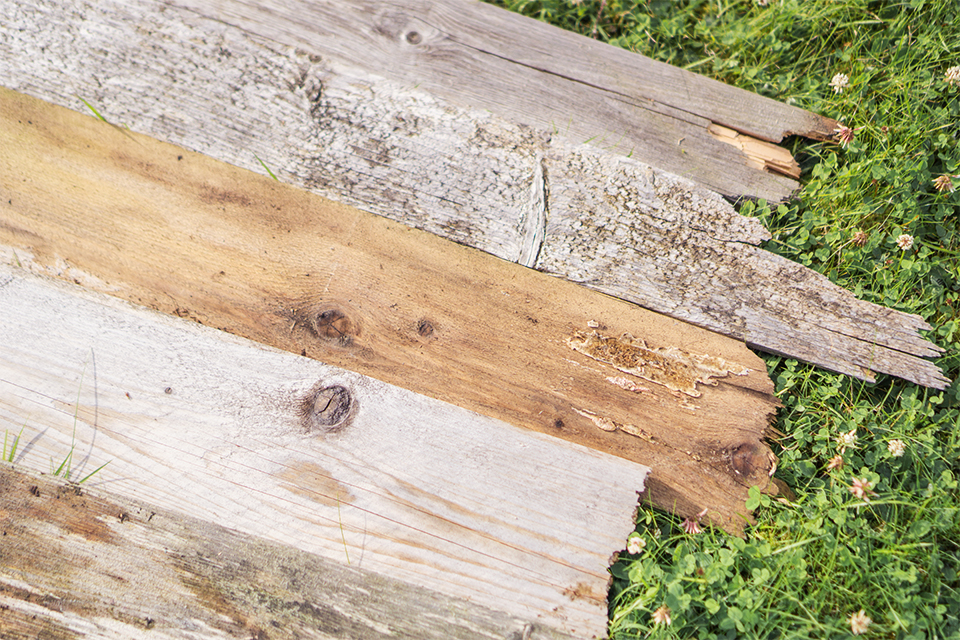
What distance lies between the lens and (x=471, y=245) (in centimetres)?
189

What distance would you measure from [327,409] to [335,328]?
26 cm

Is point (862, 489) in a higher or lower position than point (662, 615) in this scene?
higher

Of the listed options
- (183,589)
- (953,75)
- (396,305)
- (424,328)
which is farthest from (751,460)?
(183,589)

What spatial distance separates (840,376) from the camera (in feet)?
6.33

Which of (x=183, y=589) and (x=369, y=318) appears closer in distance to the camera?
(x=183, y=589)

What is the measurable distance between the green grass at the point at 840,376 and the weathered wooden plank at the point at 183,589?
58cm

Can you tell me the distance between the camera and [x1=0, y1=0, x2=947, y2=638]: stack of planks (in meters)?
1.66

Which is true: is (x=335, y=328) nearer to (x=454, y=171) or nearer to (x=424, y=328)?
(x=424, y=328)

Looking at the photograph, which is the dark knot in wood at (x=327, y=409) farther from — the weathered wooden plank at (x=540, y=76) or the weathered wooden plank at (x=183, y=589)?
the weathered wooden plank at (x=540, y=76)

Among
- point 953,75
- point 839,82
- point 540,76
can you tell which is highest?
point 953,75

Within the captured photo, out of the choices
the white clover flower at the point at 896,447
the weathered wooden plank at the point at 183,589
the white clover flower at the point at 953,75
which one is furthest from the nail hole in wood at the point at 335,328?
the white clover flower at the point at 953,75

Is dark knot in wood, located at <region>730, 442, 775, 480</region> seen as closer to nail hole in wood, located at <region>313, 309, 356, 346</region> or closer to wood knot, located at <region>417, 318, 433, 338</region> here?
wood knot, located at <region>417, 318, 433, 338</region>

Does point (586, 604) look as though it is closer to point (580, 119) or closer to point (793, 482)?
point (793, 482)

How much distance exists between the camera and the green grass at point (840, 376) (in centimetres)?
175
